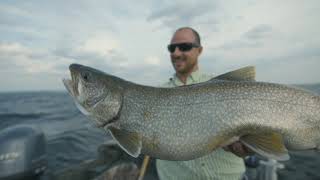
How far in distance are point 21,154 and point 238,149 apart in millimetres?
5521

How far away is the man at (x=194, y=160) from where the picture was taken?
455 cm

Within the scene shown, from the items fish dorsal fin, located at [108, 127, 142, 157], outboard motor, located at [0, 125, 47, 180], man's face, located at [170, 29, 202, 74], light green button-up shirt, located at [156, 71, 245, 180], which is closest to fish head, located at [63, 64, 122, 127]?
fish dorsal fin, located at [108, 127, 142, 157]

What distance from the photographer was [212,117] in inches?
152

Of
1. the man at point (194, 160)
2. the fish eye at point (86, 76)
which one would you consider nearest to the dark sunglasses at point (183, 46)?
the man at point (194, 160)

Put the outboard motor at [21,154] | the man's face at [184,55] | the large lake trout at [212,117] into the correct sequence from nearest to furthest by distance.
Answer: the large lake trout at [212,117]
the man's face at [184,55]
the outboard motor at [21,154]

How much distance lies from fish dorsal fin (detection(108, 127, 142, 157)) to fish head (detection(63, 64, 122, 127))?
0.55 feet

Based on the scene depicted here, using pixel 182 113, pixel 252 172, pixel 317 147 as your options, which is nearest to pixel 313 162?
pixel 252 172

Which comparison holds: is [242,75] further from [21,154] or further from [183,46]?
[21,154]

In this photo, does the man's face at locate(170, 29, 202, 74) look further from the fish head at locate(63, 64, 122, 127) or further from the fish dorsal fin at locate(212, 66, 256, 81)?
the fish head at locate(63, 64, 122, 127)

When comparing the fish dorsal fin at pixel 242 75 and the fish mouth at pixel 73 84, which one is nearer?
the fish dorsal fin at pixel 242 75

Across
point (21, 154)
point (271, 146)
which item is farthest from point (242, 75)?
point (21, 154)

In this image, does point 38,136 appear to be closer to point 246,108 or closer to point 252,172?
point 252,172

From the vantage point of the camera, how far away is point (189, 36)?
4.97 metres

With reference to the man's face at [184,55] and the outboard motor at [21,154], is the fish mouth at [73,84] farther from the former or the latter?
the outboard motor at [21,154]
